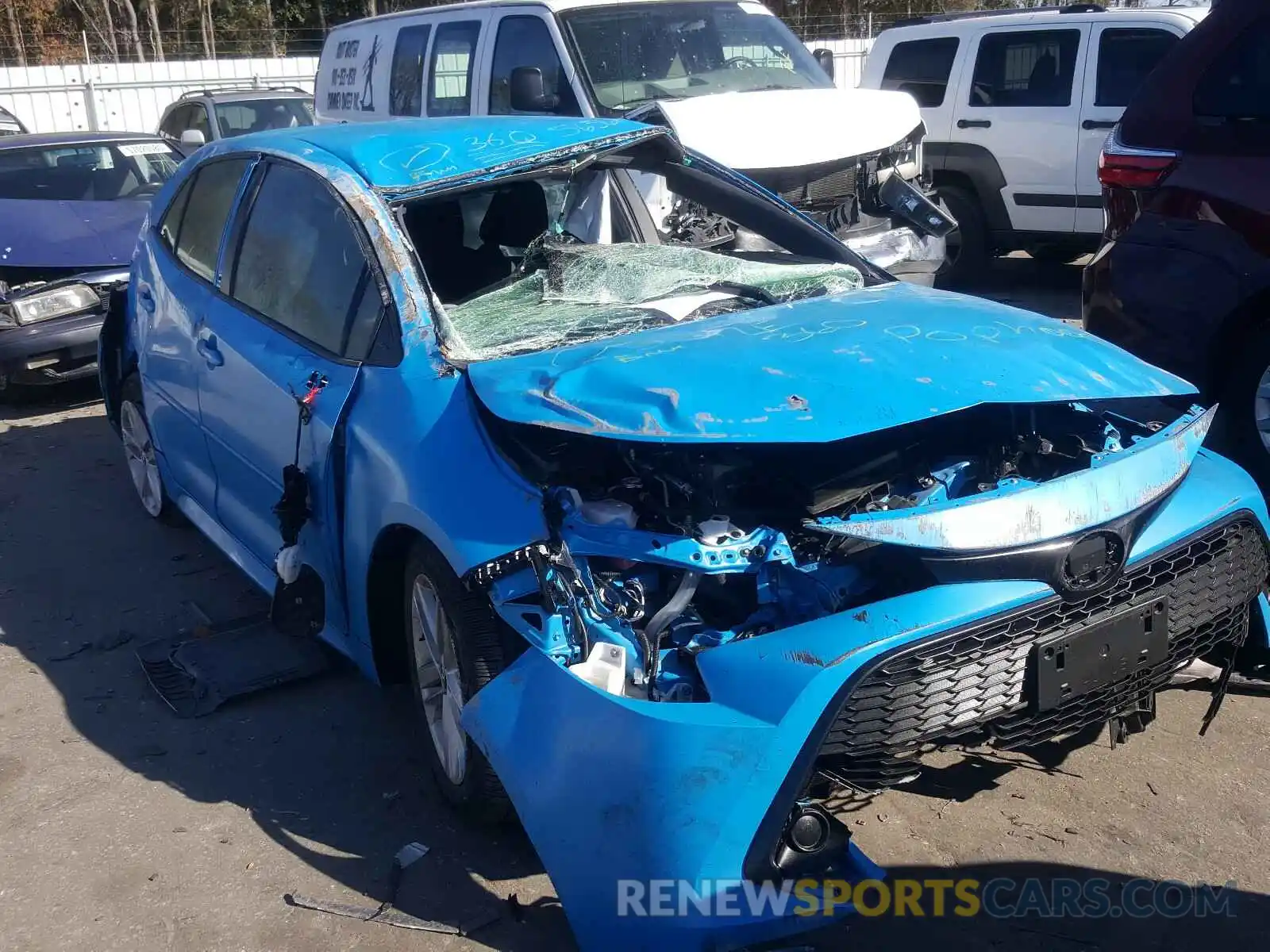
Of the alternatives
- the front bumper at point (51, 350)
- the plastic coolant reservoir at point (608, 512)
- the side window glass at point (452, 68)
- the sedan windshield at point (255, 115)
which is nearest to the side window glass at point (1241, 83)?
the plastic coolant reservoir at point (608, 512)

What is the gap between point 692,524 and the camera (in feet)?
9.09

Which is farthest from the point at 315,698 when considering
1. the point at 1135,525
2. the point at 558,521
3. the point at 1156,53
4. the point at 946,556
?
the point at 1156,53

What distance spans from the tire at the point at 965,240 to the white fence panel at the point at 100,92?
48.4 ft

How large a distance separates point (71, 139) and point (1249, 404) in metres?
7.78

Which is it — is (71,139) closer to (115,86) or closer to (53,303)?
(53,303)

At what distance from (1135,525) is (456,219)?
263 cm

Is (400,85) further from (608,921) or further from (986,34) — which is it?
(608,921)

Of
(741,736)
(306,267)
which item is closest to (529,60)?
(306,267)

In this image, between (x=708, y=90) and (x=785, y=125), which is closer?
(x=785, y=125)

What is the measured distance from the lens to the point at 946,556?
2564 mm

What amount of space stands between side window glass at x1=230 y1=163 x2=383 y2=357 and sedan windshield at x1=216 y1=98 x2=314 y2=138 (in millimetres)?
10165

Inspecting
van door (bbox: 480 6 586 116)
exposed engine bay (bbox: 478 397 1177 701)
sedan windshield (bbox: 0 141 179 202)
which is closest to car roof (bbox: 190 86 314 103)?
sedan windshield (bbox: 0 141 179 202)

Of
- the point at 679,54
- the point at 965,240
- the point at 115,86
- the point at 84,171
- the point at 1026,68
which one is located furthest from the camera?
the point at 115,86

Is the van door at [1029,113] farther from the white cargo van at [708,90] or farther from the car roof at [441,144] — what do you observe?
the car roof at [441,144]
